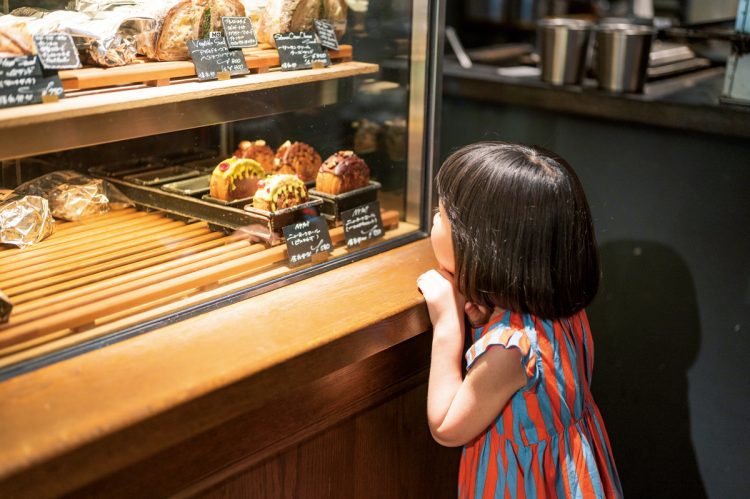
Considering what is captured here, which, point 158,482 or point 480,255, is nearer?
point 158,482

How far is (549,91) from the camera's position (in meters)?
2.45

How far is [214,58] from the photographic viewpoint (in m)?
1.44

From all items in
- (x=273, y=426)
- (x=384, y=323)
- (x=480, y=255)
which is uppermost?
(x=480, y=255)

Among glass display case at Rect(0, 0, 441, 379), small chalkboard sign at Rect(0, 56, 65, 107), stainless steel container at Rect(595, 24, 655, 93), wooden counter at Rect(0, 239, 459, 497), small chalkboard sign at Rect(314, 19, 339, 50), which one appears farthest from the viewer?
stainless steel container at Rect(595, 24, 655, 93)

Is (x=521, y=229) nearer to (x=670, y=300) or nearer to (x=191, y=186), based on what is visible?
(x=191, y=186)

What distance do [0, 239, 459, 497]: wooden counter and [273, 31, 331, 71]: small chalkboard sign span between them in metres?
0.42

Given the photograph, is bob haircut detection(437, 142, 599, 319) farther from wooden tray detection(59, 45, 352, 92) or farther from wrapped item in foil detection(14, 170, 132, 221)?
wrapped item in foil detection(14, 170, 132, 221)

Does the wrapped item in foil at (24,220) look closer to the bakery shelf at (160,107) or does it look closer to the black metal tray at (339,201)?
the bakery shelf at (160,107)

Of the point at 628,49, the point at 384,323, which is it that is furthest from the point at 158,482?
the point at 628,49

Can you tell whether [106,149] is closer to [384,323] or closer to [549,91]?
[384,323]

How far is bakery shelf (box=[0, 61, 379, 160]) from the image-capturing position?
3.84ft

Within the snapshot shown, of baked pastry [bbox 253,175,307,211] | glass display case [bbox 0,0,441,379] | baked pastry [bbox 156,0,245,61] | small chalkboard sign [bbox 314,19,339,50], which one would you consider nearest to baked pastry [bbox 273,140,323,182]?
glass display case [bbox 0,0,441,379]

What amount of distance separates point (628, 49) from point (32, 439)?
2.00 metres

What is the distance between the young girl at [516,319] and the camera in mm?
1266
